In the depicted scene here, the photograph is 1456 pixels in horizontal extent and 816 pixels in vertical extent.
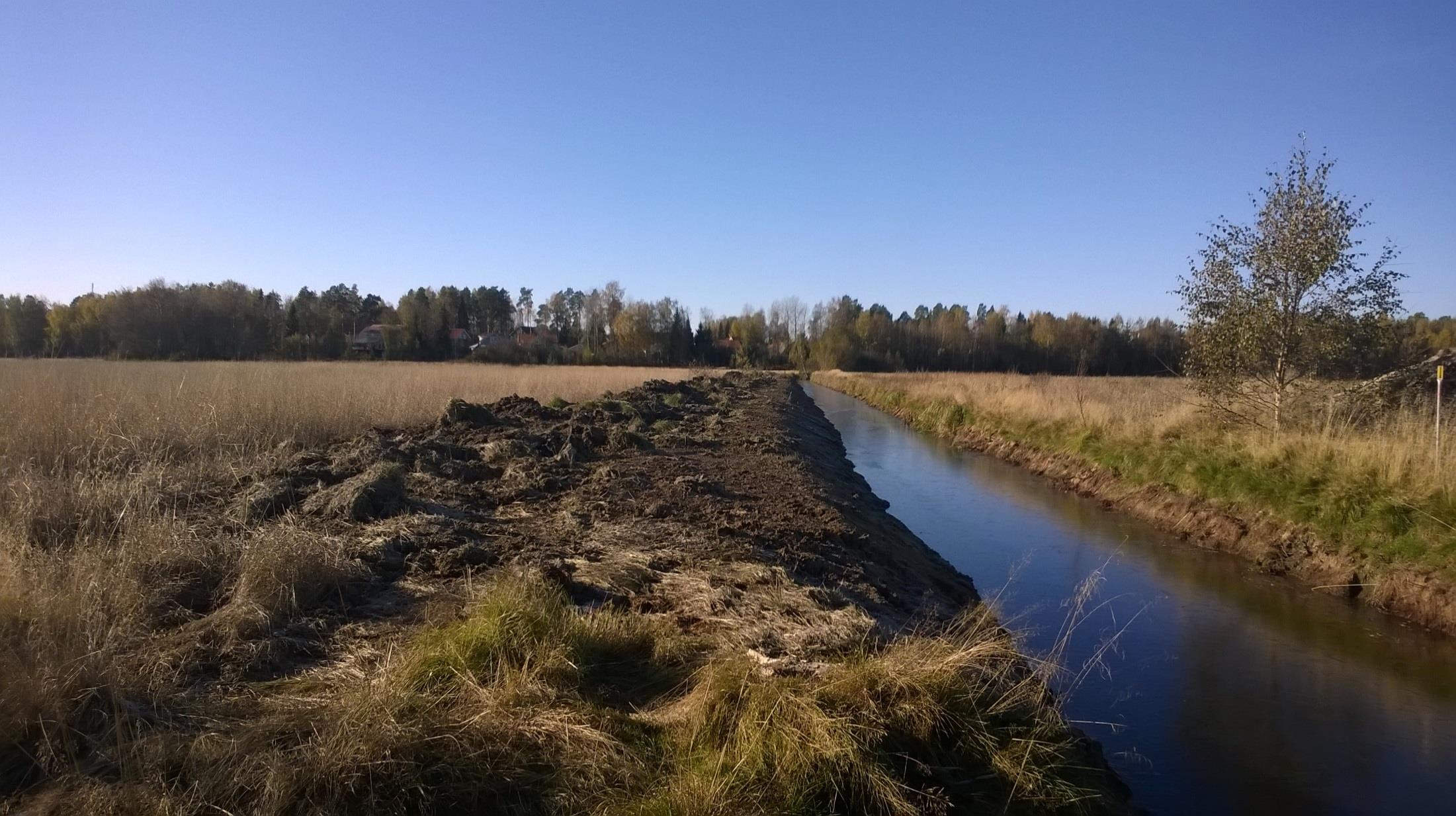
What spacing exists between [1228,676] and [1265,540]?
4972 millimetres

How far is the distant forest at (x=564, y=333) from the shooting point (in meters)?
40.4

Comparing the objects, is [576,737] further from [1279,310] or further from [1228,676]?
[1279,310]

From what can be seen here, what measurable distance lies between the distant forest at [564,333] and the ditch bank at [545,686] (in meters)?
37.5

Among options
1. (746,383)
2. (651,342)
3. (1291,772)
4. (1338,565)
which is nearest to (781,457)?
(1338,565)

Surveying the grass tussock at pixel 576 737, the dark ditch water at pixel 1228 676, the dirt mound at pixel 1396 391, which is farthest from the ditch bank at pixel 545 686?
the dirt mound at pixel 1396 391

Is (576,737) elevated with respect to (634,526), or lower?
lower

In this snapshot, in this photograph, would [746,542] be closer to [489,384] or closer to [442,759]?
[442,759]

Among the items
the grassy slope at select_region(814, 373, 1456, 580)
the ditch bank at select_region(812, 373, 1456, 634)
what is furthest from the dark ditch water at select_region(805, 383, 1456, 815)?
the grassy slope at select_region(814, 373, 1456, 580)

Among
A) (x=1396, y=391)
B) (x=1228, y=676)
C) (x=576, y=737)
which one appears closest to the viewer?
(x=576, y=737)

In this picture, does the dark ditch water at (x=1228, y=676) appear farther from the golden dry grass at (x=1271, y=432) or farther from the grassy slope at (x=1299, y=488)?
the golden dry grass at (x=1271, y=432)

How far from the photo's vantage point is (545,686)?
4.30 meters

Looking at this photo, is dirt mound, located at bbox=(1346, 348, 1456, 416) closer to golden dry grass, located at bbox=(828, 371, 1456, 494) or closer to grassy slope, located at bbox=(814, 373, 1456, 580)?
golden dry grass, located at bbox=(828, 371, 1456, 494)

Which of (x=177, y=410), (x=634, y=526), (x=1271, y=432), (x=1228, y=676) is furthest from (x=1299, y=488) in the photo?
(x=177, y=410)

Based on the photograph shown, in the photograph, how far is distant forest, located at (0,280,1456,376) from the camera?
40.4 m
